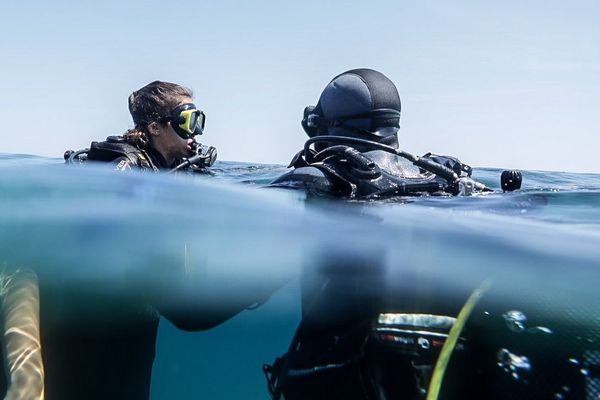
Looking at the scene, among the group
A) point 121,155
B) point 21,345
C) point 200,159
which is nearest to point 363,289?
point 21,345

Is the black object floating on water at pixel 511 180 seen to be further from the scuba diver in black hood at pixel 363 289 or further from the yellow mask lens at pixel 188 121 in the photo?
the yellow mask lens at pixel 188 121

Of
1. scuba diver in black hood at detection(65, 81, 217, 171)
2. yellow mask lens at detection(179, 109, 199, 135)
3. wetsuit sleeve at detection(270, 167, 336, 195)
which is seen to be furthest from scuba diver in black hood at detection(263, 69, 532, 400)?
scuba diver in black hood at detection(65, 81, 217, 171)

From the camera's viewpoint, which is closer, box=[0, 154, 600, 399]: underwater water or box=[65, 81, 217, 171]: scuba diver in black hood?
box=[0, 154, 600, 399]: underwater water

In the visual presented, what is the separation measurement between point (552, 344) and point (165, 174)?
5.31 metres

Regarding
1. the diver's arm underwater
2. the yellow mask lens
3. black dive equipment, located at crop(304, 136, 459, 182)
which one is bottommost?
the diver's arm underwater

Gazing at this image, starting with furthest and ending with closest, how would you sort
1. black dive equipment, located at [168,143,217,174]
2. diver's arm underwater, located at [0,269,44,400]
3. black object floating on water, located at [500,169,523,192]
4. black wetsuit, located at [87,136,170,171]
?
black dive equipment, located at [168,143,217,174] → black wetsuit, located at [87,136,170,171] → black object floating on water, located at [500,169,523,192] → diver's arm underwater, located at [0,269,44,400]

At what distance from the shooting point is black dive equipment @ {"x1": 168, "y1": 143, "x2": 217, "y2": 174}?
8.26 meters

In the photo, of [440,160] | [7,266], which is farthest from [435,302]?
[7,266]

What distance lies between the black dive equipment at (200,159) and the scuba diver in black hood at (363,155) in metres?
2.29

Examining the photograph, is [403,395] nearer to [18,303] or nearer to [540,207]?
[18,303]

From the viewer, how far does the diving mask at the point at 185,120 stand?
8.16 metres

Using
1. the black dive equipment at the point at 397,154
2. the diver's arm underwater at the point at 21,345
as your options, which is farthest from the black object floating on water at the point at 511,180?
the diver's arm underwater at the point at 21,345

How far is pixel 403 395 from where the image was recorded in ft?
12.3

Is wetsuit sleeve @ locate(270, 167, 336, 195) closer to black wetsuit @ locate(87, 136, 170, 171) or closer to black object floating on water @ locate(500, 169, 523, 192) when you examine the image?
black object floating on water @ locate(500, 169, 523, 192)
